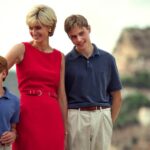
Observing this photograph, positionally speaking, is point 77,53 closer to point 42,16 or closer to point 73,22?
point 73,22

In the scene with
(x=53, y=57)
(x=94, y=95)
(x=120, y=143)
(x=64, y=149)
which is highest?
(x=53, y=57)

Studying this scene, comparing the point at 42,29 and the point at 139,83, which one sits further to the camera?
the point at 139,83

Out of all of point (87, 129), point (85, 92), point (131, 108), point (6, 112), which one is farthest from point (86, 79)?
point (131, 108)

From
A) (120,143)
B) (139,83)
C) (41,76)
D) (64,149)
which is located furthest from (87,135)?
(139,83)

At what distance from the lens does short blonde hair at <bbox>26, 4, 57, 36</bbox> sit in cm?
282

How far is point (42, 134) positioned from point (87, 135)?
24 cm

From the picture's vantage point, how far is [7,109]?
2.75m

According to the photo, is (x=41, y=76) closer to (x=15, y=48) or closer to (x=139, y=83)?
(x=15, y=48)

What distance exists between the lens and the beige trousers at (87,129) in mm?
2992

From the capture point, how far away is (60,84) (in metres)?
2.92

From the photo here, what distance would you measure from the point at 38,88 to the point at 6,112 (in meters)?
0.20

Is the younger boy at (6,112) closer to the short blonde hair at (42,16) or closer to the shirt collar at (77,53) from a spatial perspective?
the short blonde hair at (42,16)

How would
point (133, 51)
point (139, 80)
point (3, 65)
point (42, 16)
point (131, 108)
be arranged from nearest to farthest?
point (3, 65)
point (42, 16)
point (131, 108)
point (133, 51)
point (139, 80)

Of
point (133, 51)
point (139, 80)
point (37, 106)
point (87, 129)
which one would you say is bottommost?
point (139, 80)
